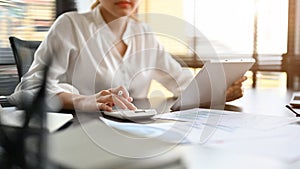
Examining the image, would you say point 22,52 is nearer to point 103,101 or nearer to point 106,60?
point 106,60

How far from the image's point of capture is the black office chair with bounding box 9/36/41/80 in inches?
59.8

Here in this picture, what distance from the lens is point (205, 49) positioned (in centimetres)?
293

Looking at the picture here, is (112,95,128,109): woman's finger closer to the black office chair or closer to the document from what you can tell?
the document

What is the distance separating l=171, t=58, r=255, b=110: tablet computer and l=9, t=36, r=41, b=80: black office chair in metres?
0.71

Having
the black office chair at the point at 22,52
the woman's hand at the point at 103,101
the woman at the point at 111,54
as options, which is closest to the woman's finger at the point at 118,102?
the woman's hand at the point at 103,101

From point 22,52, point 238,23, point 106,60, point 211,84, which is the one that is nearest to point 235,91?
point 211,84

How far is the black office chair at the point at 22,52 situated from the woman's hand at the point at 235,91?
31.0 inches

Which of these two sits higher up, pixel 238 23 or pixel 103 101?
pixel 238 23

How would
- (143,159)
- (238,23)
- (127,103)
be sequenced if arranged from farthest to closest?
(238,23)
(127,103)
(143,159)

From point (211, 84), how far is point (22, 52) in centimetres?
85

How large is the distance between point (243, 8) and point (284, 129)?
268 centimetres

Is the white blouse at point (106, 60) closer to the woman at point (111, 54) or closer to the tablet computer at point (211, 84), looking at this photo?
the woman at point (111, 54)

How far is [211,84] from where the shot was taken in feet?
3.62

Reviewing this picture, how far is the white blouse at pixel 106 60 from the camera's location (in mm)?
1467
